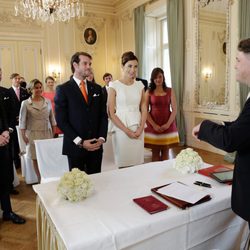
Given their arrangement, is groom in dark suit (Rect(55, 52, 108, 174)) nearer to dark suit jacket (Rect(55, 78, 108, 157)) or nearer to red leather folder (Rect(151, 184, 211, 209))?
dark suit jacket (Rect(55, 78, 108, 157))

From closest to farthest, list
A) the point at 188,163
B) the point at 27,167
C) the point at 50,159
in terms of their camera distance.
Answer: the point at 188,163, the point at 50,159, the point at 27,167

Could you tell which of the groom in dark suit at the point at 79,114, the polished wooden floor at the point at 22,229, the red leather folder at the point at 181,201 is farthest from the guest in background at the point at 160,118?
the red leather folder at the point at 181,201

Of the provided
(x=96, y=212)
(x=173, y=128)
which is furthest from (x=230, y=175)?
(x=173, y=128)

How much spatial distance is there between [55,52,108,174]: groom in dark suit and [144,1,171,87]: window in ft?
17.3

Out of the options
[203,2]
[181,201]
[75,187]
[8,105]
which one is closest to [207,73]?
[203,2]

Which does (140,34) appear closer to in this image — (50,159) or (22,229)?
(50,159)

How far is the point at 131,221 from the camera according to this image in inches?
47.3

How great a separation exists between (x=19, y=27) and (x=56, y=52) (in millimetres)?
1158

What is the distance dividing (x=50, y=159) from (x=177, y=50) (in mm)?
4295

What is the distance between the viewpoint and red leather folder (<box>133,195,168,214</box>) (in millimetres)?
1285

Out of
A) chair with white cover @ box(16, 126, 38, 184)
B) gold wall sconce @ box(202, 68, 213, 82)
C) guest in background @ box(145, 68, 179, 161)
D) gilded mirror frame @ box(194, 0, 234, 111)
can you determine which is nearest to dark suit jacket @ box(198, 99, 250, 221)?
guest in background @ box(145, 68, 179, 161)

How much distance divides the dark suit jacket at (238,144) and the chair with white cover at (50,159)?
1.88 meters

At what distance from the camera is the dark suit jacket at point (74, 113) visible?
2.11 meters

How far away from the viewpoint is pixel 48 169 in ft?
9.16
